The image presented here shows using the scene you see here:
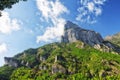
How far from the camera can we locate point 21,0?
2939cm

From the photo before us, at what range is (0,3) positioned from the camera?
28734 millimetres

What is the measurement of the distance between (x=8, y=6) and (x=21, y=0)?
1430mm

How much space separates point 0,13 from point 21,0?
8.08ft

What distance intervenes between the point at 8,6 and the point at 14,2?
767 millimetres

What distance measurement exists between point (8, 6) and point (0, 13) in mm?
1060

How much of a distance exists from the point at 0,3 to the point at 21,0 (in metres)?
2.12

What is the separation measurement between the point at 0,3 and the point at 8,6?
89 centimetres

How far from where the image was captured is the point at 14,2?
29.0 m

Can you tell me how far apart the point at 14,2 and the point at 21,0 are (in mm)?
787

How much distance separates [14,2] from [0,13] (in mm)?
1774
